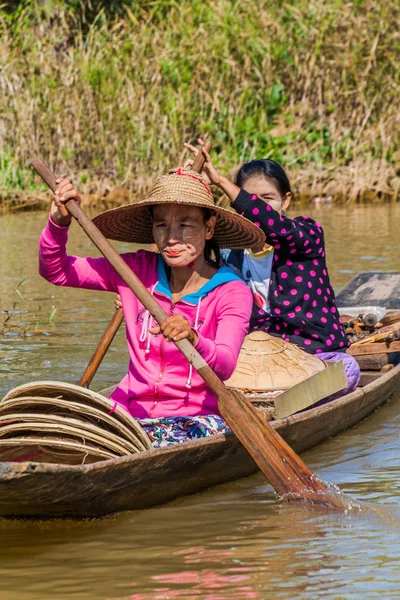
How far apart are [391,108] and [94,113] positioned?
128 inches

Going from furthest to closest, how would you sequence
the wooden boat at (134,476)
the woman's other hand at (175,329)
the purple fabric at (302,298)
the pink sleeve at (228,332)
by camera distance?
the purple fabric at (302,298)
the pink sleeve at (228,332)
the woman's other hand at (175,329)
the wooden boat at (134,476)

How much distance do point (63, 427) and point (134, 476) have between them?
273 mm

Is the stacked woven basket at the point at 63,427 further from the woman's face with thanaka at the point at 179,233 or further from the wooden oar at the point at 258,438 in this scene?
the woman's face with thanaka at the point at 179,233

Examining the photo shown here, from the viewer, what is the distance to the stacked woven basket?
11.9 feet

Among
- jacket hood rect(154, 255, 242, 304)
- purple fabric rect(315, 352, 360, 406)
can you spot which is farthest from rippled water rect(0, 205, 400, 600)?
jacket hood rect(154, 255, 242, 304)

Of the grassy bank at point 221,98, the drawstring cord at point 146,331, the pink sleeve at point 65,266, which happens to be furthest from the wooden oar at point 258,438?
the grassy bank at point 221,98

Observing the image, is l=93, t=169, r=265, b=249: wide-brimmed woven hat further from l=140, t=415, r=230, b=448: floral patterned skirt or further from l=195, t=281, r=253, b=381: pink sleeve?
l=140, t=415, r=230, b=448: floral patterned skirt

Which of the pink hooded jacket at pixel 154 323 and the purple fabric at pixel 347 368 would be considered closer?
the pink hooded jacket at pixel 154 323

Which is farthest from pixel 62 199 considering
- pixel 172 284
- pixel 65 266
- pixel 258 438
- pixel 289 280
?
pixel 289 280

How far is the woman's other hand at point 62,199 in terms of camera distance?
383cm

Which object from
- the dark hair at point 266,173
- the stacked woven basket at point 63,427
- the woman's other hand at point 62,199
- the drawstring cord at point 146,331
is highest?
the woman's other hand at point 62,199

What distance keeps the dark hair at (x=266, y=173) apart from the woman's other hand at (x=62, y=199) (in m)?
1.27

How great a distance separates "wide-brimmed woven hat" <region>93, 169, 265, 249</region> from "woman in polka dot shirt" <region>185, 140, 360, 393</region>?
707 mm

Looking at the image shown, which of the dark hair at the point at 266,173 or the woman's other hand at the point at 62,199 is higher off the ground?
the woman's other hand at the point at 62,199
